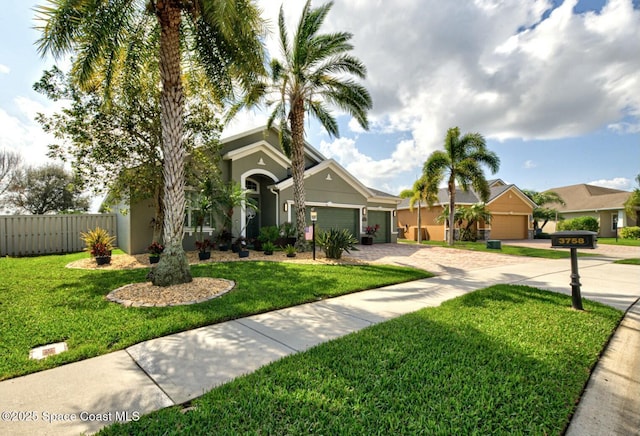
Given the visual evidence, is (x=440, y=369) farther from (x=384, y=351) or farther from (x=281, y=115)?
(x=281, y=115)

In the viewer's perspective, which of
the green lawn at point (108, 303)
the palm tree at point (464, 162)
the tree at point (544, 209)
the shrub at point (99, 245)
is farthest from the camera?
the tree at point (544, 209)

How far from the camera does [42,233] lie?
13.5 metres

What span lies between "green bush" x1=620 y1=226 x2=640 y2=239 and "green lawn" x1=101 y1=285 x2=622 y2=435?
105 feet

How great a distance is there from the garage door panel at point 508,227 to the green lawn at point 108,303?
21.2 m

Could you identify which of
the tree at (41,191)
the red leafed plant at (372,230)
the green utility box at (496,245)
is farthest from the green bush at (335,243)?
the tree at (41,191)

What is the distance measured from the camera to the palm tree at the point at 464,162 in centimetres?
1869

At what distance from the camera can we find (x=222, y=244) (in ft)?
42.9

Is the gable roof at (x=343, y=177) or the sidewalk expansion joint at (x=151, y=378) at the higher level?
the gable roof at (x=343, y=177)

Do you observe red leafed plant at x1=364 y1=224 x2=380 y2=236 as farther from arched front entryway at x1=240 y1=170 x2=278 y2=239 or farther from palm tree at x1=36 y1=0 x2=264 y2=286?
palm tree at x1=36 y1=0 x2=264 y2=286

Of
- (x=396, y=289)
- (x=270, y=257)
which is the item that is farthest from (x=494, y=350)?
(x=270, y=257)

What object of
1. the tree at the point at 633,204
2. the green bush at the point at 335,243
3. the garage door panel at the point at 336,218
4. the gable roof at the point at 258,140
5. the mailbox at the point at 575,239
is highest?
the gable roof at the point at 258,140

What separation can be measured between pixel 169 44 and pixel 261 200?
1044cm

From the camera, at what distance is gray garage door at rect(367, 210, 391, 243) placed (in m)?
20.8

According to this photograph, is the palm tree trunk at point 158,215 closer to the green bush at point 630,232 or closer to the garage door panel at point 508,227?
the garage door panel at point 508,227
